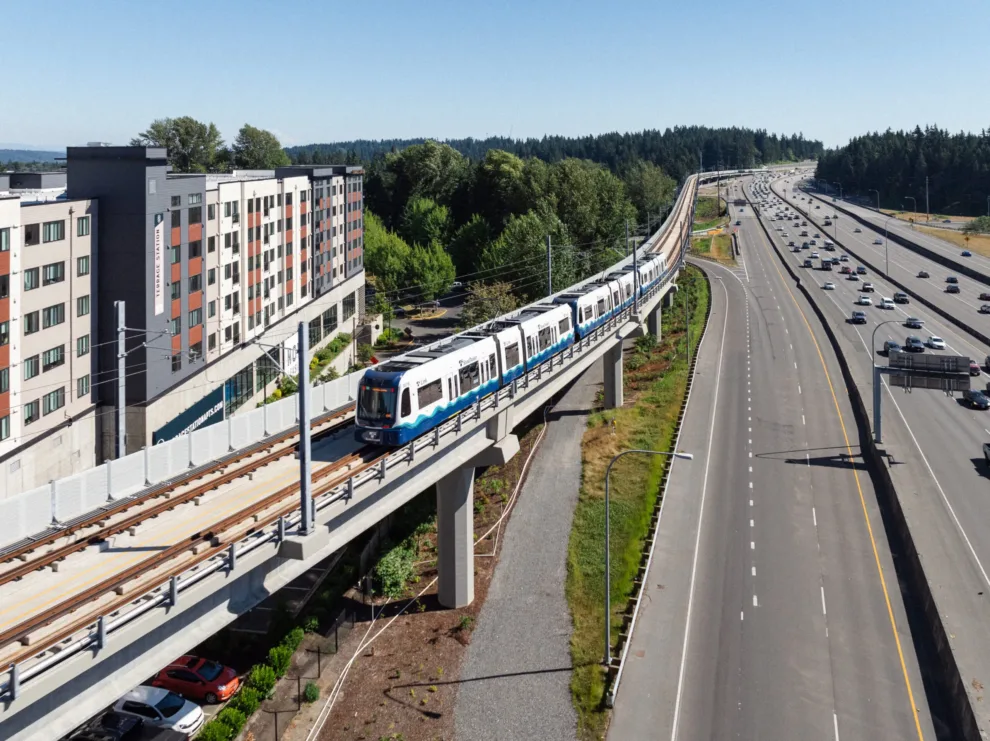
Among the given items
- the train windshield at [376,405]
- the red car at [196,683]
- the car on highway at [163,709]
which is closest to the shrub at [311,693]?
the red car at [196,683]

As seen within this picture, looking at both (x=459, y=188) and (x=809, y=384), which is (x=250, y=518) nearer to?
(x=809, y=384)

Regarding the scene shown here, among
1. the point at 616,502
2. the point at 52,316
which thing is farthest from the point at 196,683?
the point at 52,316

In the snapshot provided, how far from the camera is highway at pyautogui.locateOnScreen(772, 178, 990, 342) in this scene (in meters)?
99.8

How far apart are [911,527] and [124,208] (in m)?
44.2

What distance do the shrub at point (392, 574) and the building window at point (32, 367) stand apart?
20.9 meters

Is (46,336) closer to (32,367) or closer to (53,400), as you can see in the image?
(32,367)

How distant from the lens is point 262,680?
94.1 feet

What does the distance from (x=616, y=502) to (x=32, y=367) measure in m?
30.9

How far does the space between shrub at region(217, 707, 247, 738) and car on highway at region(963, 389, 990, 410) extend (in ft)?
179

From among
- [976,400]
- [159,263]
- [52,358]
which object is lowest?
[976,400]

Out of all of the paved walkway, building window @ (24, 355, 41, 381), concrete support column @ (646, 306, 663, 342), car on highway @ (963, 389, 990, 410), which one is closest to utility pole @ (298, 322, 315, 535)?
the paved walkway

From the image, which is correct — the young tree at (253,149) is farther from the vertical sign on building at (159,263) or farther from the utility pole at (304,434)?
the utility pole at (304,434)

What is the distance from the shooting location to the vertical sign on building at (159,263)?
1959 inches

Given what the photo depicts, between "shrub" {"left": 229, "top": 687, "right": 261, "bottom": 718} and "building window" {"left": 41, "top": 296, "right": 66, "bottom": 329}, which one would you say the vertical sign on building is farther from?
"shrub" {"left": 229, "top": 687, "right": 261, "bottom": 718}
